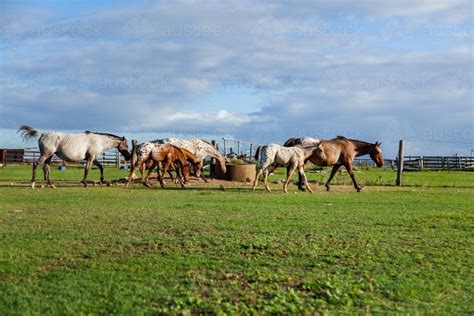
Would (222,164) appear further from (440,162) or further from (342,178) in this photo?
(440,162)

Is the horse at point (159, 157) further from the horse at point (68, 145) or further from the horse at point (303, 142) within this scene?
the horse at point (303, 142)

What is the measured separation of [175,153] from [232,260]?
609 inches

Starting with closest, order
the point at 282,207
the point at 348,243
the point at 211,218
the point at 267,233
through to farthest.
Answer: the point at 348,243
the point at 267,233
the point at 211,218
the point at 282,207

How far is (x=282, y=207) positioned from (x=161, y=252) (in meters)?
6.44

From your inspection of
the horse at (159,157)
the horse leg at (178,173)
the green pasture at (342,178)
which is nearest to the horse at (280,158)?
the horse leg at (178,173)

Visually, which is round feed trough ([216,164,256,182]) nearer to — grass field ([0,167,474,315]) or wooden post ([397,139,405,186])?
wooden post ([397,139,405,186])

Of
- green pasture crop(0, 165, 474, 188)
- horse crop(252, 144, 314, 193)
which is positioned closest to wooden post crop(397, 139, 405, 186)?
green pasture crop(0, 165, 474, 188)

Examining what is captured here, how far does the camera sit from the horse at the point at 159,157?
21.9m

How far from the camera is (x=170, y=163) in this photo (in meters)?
22.6

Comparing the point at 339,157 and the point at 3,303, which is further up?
the point at 339,157

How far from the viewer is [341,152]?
2258cm

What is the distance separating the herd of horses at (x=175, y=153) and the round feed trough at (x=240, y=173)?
195cm

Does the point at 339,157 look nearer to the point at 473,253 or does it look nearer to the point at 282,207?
the point at 282,207

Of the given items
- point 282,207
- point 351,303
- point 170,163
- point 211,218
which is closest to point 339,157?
point 170,163
